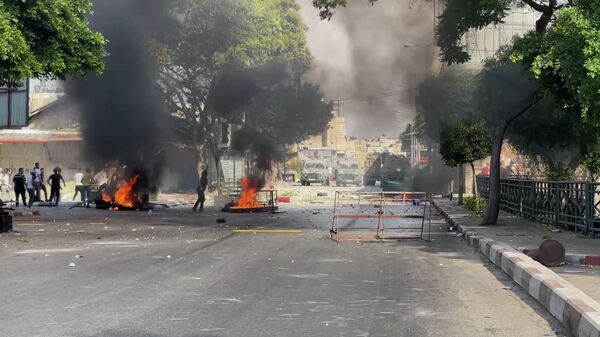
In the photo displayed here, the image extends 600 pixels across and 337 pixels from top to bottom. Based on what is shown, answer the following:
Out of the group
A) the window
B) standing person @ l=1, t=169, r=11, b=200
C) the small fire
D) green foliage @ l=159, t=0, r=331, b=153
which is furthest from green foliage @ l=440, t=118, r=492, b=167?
standing person @ l=1, t=169, r=11, b=200

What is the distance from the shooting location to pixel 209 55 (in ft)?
120

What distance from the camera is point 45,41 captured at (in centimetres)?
1680

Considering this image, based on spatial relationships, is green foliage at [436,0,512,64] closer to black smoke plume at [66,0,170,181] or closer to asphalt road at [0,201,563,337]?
asphalt road at [0,201,563,337]

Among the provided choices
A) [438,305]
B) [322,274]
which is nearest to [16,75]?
[322,274]

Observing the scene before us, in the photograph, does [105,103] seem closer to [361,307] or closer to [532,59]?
[532,59]

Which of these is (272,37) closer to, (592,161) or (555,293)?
(592,161)

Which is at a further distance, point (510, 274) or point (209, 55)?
point (209, 55)

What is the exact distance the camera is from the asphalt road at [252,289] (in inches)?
255

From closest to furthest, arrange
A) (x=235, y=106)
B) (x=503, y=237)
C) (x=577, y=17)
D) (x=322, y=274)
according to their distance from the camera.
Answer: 1. (x=322, y=274)
2. (x=577, y=17)
3. (x=503, y=237)
4. (x=235, y=106)

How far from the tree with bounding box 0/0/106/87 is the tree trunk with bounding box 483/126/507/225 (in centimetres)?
945

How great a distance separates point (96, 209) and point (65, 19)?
38.2 feet

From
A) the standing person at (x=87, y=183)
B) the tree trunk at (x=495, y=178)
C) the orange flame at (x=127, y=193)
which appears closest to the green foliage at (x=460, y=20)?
the tree trunk at (x=495, y=178)

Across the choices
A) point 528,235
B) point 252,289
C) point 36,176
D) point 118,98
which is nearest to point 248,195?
point 118,98

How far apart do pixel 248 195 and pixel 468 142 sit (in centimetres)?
824
